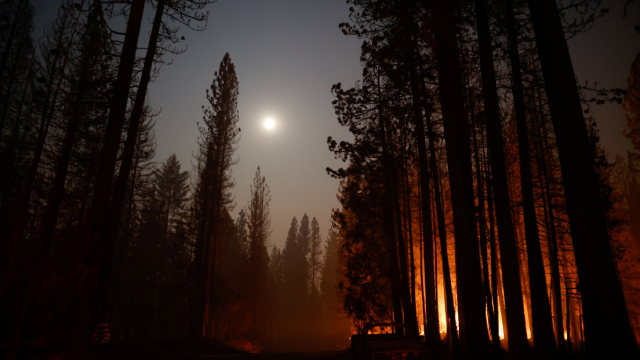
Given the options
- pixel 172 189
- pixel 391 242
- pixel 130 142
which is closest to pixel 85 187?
pixel 130 142

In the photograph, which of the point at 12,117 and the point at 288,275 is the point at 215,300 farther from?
the point at 288,275

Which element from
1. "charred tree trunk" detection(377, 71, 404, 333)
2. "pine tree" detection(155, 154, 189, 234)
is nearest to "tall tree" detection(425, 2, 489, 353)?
"charred tree trunk" detection(377, 71, 404, 333)

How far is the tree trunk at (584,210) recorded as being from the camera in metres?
4.77

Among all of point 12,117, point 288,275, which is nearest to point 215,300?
point 12,117

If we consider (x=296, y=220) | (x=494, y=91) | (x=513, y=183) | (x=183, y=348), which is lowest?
(x=183, y=348)

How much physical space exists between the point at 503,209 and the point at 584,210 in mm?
4061

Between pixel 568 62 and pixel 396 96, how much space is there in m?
10.1

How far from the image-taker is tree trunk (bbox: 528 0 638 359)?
477 cm

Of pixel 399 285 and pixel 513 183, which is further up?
pixel 513 183

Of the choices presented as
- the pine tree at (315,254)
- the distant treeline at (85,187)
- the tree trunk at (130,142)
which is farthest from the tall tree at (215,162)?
the pine tree at (315,254)

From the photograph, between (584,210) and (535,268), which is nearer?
(584,210)

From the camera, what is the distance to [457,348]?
1057 centimetres

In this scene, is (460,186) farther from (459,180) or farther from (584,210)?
(584,210)

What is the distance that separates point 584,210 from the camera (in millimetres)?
5156
